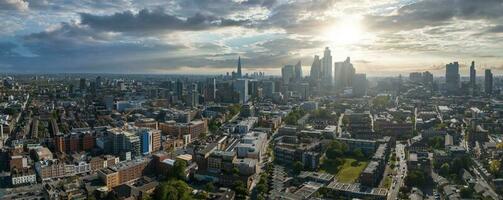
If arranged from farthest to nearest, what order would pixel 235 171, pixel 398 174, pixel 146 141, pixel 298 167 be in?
pixel 146 141
pixel 298 167
pixel 398 174
pixel 235 171

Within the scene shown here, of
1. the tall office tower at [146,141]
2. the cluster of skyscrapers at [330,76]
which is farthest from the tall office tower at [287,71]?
the tall office tower at [146,141]

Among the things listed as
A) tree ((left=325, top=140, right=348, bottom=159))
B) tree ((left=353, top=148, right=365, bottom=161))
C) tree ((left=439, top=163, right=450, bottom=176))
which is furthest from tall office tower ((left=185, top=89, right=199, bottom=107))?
tree ((left=439, top=163, right=450, bottom=176))

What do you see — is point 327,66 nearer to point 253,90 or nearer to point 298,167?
point 253,90

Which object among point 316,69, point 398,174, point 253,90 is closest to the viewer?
point 398,174

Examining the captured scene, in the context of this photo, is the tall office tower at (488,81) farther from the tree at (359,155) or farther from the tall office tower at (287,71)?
the tree at (359,155)

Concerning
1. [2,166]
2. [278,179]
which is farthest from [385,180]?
[2,166]

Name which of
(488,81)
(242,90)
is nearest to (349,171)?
(242,90)

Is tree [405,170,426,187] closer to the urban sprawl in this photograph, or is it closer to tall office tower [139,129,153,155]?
the urban sprawl
